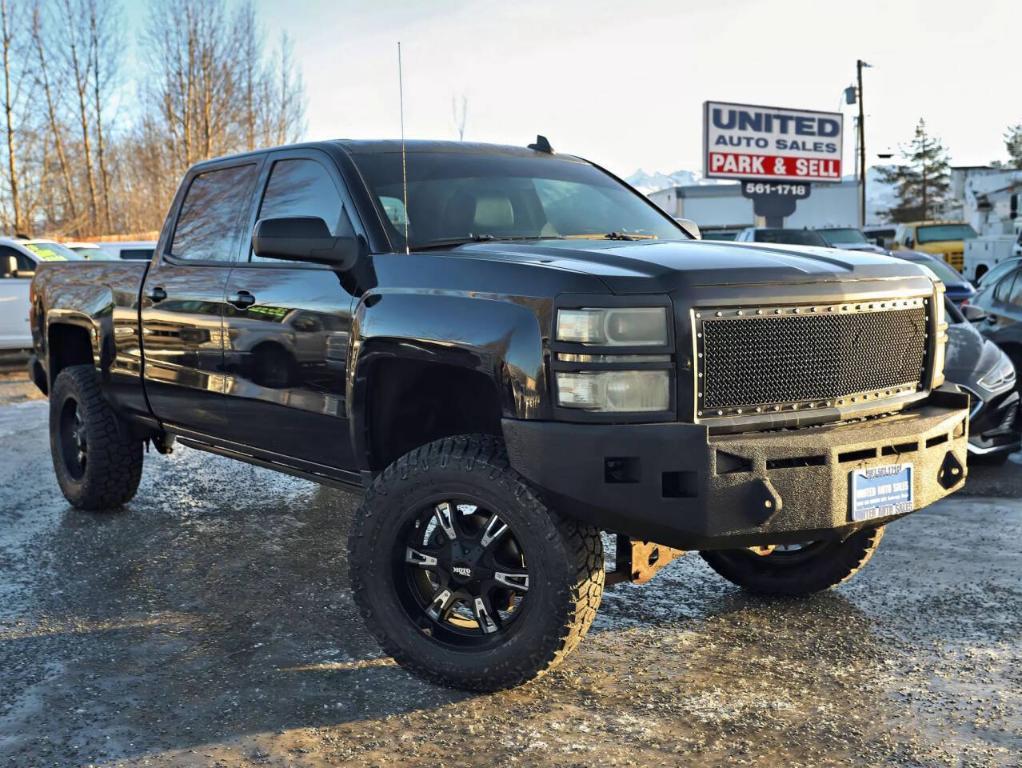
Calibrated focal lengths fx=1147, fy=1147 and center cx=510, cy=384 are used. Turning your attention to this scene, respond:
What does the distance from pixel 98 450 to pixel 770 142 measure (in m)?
27.9

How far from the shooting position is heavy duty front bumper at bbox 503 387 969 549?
339cm

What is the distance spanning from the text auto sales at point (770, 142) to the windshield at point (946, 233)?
4902mm

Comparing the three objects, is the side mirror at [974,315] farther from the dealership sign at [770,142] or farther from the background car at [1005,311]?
the dealership sign at [770,142]

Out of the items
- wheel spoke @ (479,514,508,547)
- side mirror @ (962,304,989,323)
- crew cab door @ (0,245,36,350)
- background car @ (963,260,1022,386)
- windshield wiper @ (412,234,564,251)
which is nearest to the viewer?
wheel spoke @ (479,514,508,547)

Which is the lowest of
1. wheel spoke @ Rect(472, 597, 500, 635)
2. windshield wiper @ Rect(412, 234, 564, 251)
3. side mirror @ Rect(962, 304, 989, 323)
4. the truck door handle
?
wheel spoke @ Rect(472, 597, 500, 635)

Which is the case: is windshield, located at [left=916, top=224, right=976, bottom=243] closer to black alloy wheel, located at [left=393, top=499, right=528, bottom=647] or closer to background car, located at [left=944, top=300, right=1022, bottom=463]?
background car, located at [left=944, top=300, right=1022, bottom=463]

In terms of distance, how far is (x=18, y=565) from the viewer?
217 inches

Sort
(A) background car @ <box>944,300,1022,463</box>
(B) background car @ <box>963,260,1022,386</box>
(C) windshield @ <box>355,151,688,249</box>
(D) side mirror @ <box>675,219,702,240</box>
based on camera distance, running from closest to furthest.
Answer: (C) windshield @ <box>355,151,688,249</box> < (D) side mirror @ <box>675,219,702,240</box> < (A) background car @ <box>944,300,1022,463</box> < (B) background car @ <box>963,260,1022,386</box>

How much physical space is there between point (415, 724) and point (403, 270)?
1.55 meters

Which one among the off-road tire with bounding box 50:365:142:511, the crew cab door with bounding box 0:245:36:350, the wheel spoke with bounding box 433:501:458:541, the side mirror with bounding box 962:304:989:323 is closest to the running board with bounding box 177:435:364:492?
the wheel spoke with bounding box 433:501:458:541

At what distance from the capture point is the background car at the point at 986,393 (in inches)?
295

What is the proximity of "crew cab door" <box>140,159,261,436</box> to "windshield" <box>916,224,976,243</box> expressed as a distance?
25.0 meters

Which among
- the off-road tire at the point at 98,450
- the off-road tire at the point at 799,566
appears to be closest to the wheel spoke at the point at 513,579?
the off-road tire at the point at 799,566

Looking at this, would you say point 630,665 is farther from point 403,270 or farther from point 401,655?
point 403,270
